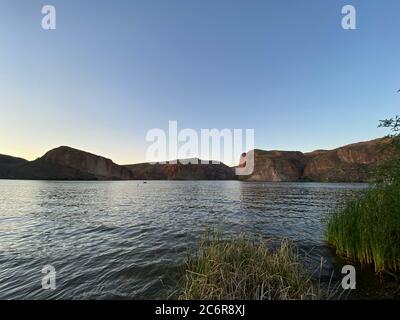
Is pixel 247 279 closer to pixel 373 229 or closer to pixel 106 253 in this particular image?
pixel 373 229

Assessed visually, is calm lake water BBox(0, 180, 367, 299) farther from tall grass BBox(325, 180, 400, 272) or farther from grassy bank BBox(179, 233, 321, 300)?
grassy bank BBox(179, 233, 321, 300)

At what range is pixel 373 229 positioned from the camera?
31.8 feet

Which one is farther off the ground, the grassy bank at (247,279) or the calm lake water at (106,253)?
the grassy bank at (247,279)

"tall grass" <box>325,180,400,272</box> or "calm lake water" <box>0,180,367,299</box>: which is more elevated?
"tall grass" <box>325,180,400,272</box>

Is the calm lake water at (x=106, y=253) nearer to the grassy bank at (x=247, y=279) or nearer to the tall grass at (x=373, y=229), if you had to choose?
the tall grass at (x=373, y=229)

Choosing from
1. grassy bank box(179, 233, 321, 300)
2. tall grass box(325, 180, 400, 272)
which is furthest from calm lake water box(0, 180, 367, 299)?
grassy bank box(179, 233, 321, 300)

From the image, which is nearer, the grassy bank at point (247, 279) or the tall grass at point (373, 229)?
the grassy bank at point (247, 279)

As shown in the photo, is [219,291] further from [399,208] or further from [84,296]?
[399,208]

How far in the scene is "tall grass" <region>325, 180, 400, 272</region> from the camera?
30.8 ft

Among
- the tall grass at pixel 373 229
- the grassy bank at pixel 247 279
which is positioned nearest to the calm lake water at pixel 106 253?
the tall grass at pixel 373 229

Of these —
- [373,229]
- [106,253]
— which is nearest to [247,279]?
[373,229]

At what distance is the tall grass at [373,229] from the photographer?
9.39 m

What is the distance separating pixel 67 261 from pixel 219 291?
9.67 m
